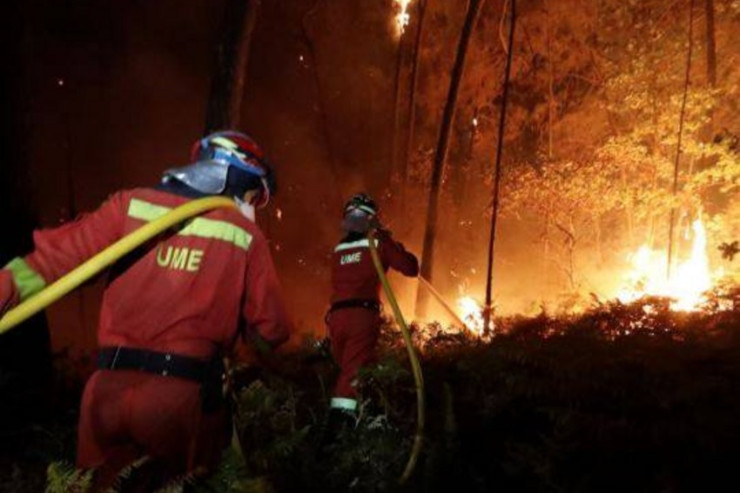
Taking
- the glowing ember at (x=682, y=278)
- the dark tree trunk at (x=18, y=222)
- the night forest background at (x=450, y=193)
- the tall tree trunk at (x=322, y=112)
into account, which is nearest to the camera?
the night forest background at (x=450, y=193)

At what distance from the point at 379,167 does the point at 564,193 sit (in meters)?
6.13

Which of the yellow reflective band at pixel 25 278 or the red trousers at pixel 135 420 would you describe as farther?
the red trousers at pixel 135 420

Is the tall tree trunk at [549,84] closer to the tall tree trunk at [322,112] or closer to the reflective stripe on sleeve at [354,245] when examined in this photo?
the tall tree trunk at [322,112]

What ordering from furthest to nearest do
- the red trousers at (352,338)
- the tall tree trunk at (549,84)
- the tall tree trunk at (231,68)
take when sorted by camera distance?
the tall tree trunk at (549,84) < the tall tree trunk at (231,68) < the red trousers at (352,338)

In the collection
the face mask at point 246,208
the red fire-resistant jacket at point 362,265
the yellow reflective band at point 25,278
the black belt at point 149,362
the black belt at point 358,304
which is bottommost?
the black belt at point 149,362

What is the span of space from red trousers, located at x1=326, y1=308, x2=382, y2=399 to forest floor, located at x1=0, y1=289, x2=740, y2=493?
17.0 inches

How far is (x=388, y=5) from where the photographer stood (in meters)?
18.8

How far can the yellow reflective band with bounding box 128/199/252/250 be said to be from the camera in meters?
2.86

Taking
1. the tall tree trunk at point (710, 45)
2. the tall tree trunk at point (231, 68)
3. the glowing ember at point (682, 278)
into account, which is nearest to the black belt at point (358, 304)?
the tall tree trunk at point (231, 68)

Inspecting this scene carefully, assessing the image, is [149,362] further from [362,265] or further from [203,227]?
[362,265]

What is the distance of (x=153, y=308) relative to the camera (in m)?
2.85

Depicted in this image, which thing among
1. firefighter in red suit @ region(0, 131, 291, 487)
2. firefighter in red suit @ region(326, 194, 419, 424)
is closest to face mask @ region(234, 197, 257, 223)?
firefighter in red suit @ region(0, 131, 291, 487)

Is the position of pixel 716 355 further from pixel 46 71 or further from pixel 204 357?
pixel 46 71

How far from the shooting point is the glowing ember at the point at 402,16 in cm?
1918
